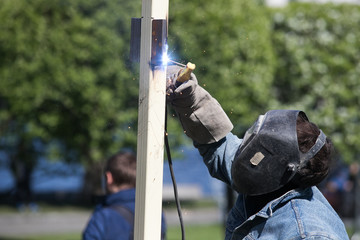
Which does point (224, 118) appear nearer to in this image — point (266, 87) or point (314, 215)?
point (314, 215)

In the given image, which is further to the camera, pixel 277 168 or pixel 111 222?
pixel 111 222

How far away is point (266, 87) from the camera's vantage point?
949 centimetres

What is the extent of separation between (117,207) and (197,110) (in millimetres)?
1613

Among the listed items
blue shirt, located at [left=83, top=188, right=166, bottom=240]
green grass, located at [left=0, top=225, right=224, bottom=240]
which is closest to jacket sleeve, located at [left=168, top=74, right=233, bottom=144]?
blue shirt, located at [left=83, top=188, right=166, bottom=240]

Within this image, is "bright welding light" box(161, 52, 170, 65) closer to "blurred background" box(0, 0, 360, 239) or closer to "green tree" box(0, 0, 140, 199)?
"blurred background" box(0, 0, 360, 239)

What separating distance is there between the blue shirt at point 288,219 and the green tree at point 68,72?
6623mm

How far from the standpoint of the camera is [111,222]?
129 inches

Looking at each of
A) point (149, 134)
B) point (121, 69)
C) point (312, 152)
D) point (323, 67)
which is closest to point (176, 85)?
point (149, 134)

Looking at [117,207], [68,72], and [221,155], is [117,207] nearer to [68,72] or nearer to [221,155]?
[221,155]

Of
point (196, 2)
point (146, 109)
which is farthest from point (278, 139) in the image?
point (196, 2)

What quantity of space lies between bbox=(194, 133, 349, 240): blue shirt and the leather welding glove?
8 cm

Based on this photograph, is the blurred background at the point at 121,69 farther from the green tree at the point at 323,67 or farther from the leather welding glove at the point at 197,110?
the leather welding glove at the point at 197,110

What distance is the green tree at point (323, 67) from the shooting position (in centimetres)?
1030

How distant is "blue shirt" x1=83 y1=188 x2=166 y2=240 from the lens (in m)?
3.25
